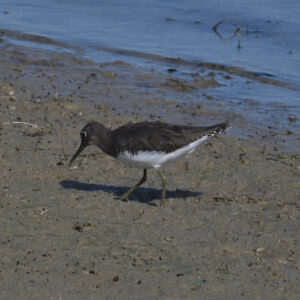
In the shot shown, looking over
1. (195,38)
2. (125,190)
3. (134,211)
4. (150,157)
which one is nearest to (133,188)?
(125,190)

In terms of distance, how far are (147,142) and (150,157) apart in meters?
0.17

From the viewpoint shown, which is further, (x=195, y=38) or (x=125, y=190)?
(x=195, y=38)

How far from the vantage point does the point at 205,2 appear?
1917cm

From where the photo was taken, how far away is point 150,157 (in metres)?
8.13

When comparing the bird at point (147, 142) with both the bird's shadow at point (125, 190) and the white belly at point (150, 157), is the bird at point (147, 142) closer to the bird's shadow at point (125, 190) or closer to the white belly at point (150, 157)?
the white belly at point (150, 157)

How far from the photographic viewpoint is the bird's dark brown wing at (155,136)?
8.12 meters

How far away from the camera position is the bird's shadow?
840 centimetres

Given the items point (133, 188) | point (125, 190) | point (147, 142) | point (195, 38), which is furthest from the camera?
point (195, 38)

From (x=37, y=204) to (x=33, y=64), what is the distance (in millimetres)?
6415

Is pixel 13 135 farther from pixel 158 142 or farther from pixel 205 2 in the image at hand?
pixel 205 2

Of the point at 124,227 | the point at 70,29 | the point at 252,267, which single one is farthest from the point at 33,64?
the point at 252,267

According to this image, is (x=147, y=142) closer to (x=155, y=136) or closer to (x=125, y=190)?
(x=155, y=136)

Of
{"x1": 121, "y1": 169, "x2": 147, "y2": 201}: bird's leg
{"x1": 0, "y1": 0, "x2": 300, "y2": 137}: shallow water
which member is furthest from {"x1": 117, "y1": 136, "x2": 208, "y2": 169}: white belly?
{"x1": 0, "y1": 0, "x2": 300, "y2": 137}: shallow water

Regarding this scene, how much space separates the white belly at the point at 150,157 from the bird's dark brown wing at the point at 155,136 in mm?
44
